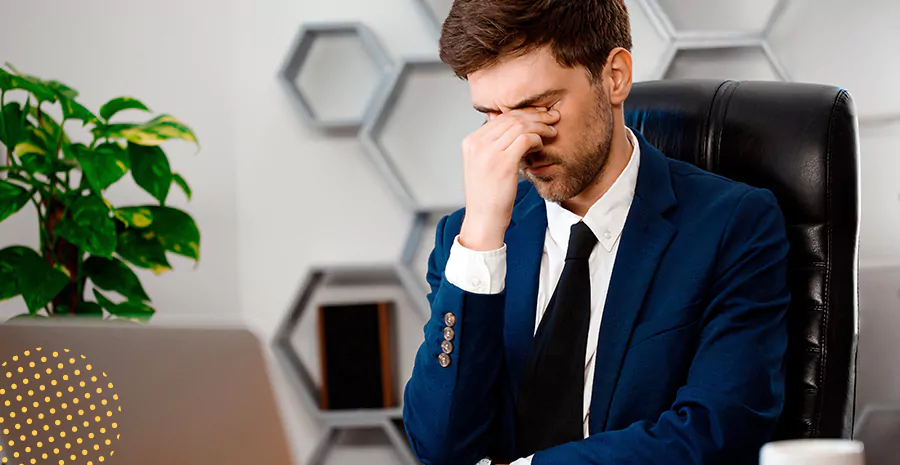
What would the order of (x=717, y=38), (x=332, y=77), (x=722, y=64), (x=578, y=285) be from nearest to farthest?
(x=578, y=285)
(x=717, y=38)
(x=722, y=64)
(x=332, y=77)

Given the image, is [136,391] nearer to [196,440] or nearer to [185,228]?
[196,440]

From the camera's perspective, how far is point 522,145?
1.19 metres

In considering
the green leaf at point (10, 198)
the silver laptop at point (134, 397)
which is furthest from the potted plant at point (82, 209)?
the silver laptop at point (134, 397)

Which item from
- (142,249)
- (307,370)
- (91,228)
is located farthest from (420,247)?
(91,228)

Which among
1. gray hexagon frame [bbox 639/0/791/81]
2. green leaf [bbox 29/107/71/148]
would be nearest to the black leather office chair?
gray hexagon frame [bbox 639/0/791/81]

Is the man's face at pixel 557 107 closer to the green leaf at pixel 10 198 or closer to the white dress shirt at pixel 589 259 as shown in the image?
the white dress shirt at pixel 589 259

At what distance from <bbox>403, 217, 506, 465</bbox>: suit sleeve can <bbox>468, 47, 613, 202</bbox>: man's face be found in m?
0.19

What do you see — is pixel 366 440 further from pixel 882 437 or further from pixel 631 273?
pixel 631 273

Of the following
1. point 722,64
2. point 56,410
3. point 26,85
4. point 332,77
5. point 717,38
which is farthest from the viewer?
point 332,77

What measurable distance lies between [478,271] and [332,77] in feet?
4.72

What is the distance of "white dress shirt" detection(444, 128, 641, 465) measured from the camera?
118 cm

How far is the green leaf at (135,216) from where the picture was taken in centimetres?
193

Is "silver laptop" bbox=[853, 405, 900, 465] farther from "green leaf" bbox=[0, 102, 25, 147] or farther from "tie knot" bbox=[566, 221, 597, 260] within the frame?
"green leaf" bbox=[0, 102, 25, 147]

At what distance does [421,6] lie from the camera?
Answer: 2312mm
